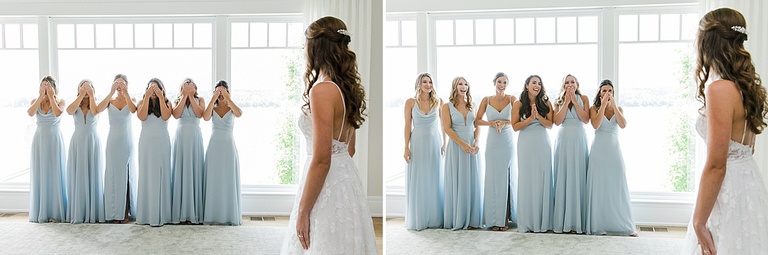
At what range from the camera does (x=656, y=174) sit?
3.22m

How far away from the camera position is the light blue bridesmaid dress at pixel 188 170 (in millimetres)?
3125

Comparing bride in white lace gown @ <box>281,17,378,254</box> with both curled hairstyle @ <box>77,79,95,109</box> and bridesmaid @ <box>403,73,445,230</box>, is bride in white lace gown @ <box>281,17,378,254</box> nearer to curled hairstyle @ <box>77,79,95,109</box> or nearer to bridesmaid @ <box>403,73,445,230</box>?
bridesmaid @ <box>403,73,445,230</box>

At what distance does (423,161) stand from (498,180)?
47cm

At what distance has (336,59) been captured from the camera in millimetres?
2322

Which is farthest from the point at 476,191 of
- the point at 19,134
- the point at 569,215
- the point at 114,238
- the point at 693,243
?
the point at 19,134

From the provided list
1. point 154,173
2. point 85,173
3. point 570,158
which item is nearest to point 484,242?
point 570,158

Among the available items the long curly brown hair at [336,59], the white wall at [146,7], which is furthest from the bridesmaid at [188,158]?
the long curly brown hair at [336,59]

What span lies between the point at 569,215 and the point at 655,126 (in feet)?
2.29

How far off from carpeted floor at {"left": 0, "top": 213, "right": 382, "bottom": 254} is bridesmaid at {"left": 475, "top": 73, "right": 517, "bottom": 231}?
2.34 ft

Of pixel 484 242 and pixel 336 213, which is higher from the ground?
pixel 336 213

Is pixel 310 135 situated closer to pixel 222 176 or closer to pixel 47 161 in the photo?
pixel 222 176

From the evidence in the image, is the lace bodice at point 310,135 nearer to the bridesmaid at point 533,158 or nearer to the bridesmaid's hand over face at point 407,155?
the bridesmaid's hand over face at point 407,155

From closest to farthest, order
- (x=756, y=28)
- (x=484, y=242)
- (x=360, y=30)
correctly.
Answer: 1. (x=756, y=28)
2. (x=360, y=30)
3. (x=484, y=242)

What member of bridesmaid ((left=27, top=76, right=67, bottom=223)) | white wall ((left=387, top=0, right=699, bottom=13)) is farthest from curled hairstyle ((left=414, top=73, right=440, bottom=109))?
bridesmaid ((left=27, top=76, right=67, bottom=223))
